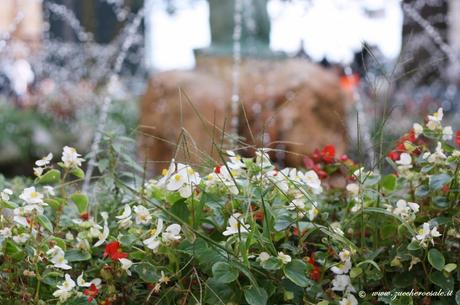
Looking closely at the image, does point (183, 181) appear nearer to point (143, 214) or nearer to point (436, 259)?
point (143, 214)

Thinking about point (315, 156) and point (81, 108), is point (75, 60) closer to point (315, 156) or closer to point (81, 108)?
point (81, 108)

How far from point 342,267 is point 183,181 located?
299mm

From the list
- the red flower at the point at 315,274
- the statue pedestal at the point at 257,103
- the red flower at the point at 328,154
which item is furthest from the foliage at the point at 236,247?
the statue pedestal at the point at 257,103

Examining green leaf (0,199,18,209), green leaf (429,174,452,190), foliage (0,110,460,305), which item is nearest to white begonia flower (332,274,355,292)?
foliage (0,110,460,305)

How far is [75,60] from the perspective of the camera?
13672mm

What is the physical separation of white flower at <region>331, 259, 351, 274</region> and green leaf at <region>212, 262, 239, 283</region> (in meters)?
0.20

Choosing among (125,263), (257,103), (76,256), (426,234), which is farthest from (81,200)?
(257,103)

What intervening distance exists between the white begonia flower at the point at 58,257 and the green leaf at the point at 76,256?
40mm

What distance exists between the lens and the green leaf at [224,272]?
1.13 m

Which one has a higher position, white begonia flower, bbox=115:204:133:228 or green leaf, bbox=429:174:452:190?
green leaf, bbox=429:174:452:190

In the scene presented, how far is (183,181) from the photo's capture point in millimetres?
1227

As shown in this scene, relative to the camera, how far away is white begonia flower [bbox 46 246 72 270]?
122 cm

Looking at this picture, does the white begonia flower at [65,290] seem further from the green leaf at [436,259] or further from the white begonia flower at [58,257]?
the green leaf at [436,259]

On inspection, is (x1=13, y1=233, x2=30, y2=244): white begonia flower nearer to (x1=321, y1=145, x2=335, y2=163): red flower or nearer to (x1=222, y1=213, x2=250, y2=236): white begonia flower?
(x1=222, y1=213, x2=250, y2=236): white begonia flower
